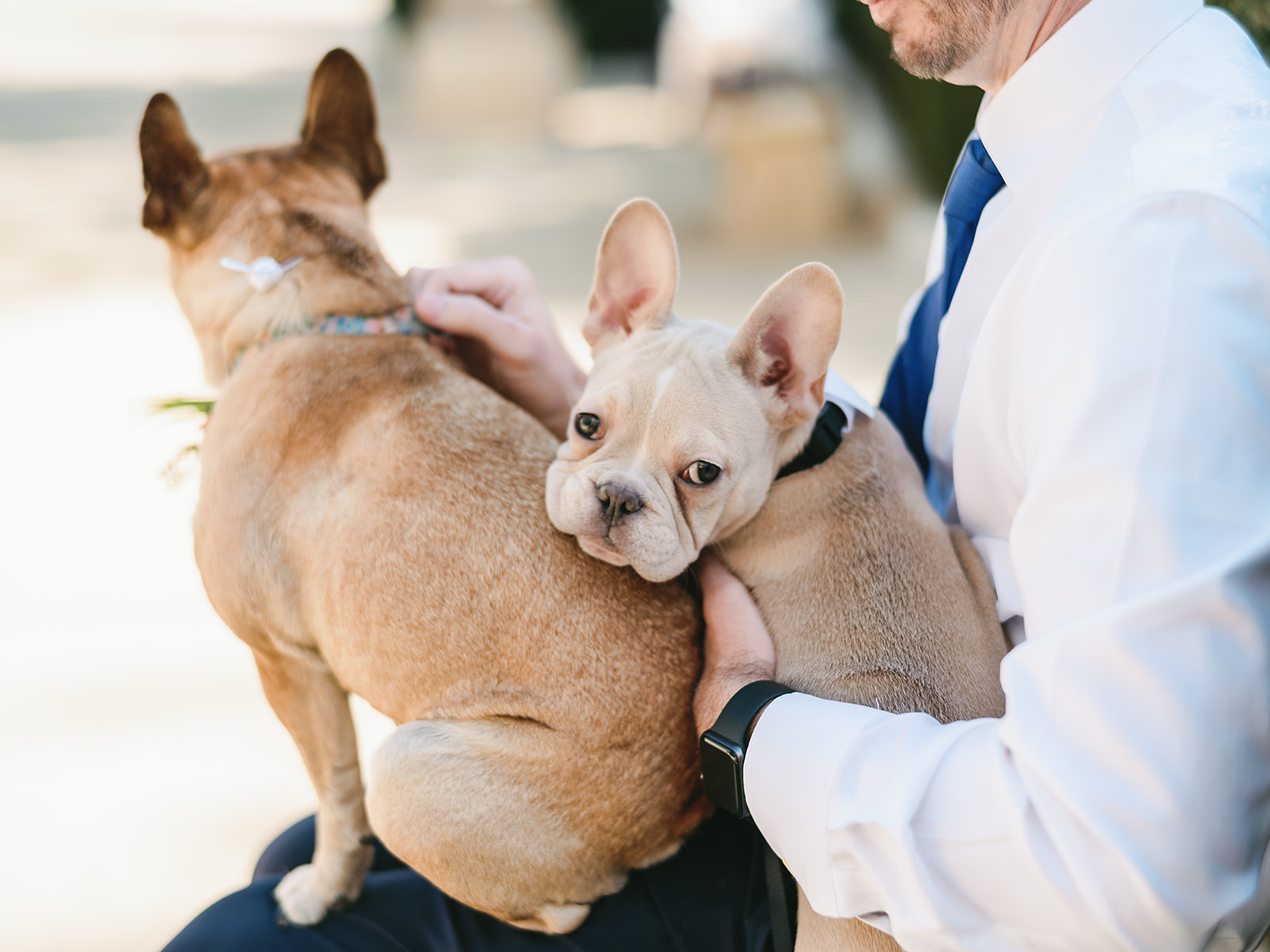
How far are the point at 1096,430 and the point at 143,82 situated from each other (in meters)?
18.5

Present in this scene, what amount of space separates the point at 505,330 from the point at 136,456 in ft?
14.4

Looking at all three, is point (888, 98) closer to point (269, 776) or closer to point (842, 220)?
point (842, 220)

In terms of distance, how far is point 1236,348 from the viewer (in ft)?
4.53

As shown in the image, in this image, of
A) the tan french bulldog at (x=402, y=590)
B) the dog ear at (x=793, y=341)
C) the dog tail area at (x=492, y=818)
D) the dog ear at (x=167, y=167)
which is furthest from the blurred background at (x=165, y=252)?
the dog ear at (x=793, y=341)

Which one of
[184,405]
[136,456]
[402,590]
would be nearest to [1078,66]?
[402,590]

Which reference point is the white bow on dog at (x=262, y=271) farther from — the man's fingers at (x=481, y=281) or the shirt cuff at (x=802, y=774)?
the shirt cuff at (x=802, y=774)

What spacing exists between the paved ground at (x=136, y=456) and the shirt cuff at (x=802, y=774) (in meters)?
2.44

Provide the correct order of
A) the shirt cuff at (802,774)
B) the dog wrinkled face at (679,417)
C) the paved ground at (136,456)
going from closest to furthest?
the shirt cuff at (802,774)
the dog wrinkled face at (679,417)
the paved ground at (136,456)

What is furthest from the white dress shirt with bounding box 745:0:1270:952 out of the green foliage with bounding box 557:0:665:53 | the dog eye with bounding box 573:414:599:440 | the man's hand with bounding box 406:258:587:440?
the green foliage with bounding box 557:0:665:53

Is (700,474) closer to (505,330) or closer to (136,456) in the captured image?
(505,330)

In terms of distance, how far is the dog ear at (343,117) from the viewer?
2762 millimetres

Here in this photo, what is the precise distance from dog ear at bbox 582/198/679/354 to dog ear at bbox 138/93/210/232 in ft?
3.23

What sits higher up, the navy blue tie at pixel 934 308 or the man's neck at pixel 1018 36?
the man's neck at pixel 1018 36

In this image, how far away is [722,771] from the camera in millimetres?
1867
